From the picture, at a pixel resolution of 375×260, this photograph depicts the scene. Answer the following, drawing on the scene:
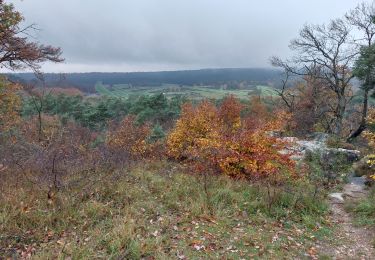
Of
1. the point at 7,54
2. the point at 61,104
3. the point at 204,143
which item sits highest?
the point at 7,54

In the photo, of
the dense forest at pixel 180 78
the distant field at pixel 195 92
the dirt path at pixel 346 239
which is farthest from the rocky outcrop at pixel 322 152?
the dense forest at pixel 180 78

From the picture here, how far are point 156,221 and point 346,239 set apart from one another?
364cm

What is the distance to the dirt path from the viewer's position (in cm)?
566

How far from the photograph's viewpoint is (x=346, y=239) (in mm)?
6273

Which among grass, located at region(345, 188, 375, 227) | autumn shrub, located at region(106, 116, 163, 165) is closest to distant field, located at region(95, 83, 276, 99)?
autumn shrub, located at region(106, 116, 163, 165)

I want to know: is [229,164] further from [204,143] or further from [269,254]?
[269,254]

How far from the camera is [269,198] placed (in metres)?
7.23

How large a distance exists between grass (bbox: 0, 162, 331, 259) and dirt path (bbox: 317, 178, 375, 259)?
0.29 meters

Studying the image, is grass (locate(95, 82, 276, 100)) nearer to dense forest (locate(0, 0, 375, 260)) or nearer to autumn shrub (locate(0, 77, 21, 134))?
autumn shrub (locate(0, 77, 21, 134))

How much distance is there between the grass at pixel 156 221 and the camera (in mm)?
5246

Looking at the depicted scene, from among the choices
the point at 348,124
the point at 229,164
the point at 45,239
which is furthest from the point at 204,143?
the point at 348,124

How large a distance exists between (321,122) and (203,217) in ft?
80.2

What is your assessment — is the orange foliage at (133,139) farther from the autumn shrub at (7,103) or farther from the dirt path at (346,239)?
the dirt path at (346,239)

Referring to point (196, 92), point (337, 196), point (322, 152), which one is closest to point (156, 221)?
point (337, 196)
